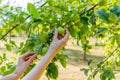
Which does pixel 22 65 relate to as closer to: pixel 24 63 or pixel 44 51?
pixel 24 63

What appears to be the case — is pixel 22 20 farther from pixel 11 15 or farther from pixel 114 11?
pixel 114 11

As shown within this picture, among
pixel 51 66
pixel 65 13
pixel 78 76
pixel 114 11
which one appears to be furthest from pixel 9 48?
pixel 78 76

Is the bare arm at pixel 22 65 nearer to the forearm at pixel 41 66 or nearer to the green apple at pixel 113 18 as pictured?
the forearm at pixel 41 66

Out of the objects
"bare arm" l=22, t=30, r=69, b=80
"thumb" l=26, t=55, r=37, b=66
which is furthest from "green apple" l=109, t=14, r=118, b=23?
"thumb" l=26, t=55, r=37, b=66

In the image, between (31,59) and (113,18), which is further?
(31,59)

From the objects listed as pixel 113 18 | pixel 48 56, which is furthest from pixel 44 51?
pixel 113 18

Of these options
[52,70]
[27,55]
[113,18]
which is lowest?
[52,70]

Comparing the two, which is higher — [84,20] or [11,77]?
[84,20]

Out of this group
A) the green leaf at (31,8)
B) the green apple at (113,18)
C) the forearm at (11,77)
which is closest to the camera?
the green apple at (113,18)

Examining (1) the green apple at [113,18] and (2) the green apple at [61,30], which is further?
(2) the green apple at [61,30]

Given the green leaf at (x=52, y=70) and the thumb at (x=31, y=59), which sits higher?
the thumb at (x=31, y=59)

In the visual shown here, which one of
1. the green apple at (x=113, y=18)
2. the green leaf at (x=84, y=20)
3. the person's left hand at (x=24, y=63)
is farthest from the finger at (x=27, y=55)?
the green apple at (x=113, y=18)

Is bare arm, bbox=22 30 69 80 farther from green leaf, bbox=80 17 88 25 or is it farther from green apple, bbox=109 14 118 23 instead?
green apple, bbox=109 14 118 23

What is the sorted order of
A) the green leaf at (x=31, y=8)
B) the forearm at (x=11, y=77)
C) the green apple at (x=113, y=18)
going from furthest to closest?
the forearm at (x=11, y=77) → the green leaf at (x=31, y=8) → the green apple at (x=113, y=18)
